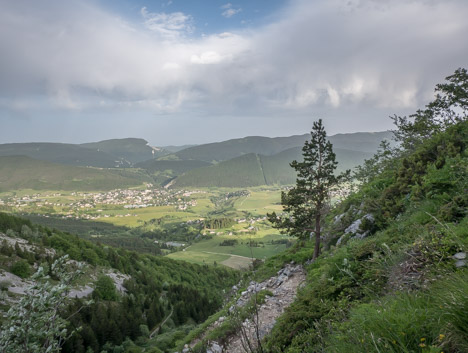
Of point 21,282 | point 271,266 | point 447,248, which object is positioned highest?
point 447,248

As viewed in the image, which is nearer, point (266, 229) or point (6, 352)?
point (6, 352)

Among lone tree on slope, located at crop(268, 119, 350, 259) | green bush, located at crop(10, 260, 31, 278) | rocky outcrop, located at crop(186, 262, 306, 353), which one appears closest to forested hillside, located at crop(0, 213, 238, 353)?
green bush, located at crop(10, 260, 31, 278)

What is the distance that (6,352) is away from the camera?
5.58 m

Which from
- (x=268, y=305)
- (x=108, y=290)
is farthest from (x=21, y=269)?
(x=268, y=305)

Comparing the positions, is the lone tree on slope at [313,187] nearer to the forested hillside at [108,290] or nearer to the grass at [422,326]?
the forested hillside at [108,290]

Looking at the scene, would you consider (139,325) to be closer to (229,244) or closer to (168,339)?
(168,339)

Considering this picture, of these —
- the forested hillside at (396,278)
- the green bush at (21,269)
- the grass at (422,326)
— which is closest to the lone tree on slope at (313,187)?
the forested hillside at (396,278)

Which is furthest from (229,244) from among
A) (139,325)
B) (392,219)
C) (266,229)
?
(392,219)

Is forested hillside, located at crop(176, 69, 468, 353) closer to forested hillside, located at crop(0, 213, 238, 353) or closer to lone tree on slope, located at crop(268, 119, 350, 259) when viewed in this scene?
lone tree on slope, located at crop(268, 119, 350, 259)

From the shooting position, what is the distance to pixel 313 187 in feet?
51.7

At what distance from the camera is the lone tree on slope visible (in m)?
15.2

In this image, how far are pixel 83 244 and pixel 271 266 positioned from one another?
1759 inches

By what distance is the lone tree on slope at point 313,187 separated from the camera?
49.8 feet

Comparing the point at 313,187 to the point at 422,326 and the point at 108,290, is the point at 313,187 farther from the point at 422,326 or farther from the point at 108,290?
the point at 108,290
